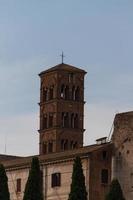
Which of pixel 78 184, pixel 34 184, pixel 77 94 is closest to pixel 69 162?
pixel 34 184

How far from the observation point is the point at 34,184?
236ft

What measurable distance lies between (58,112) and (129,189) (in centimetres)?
3261

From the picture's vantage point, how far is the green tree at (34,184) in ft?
234

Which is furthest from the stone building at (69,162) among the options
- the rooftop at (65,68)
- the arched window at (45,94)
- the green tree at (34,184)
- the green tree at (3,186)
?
the green tree at (3,186)

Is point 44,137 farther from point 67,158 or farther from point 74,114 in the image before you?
point 67,158

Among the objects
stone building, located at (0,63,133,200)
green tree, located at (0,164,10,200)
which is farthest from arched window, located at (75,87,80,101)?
green tree, located at (0,164,10,200)

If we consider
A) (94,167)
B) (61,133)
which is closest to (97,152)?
(94,167)

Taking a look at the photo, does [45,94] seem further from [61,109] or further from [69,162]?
[69,162]

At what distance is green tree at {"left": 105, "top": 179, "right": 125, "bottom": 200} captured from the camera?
6606cm

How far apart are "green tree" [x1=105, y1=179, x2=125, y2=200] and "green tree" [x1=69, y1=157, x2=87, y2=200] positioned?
8.06 feet

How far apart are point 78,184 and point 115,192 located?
355cm

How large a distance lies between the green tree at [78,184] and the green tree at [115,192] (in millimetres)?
2456

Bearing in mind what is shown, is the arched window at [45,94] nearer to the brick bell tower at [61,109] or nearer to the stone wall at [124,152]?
the brick bell tower at [61,109]

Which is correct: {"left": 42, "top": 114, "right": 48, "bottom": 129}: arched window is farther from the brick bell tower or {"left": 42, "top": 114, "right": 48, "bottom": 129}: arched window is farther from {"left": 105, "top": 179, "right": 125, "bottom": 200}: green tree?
{"left": 105, "top": 179, "right": 125, "bottom": 200}: green tree
